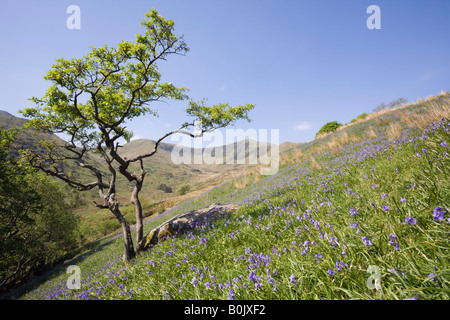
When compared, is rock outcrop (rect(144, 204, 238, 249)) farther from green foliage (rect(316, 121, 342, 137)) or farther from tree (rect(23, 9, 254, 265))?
green foliage (rect(316, 121, 342, 137))

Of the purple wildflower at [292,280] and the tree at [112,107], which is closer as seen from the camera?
the purple wildflower at [292,280]

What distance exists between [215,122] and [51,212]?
98.1ft

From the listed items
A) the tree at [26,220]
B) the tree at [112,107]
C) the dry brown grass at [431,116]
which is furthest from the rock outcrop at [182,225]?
the tree at [26,220]

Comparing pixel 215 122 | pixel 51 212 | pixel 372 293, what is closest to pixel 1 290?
pixel 51 212

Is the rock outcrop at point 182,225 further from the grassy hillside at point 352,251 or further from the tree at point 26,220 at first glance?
the tree at point 26,220

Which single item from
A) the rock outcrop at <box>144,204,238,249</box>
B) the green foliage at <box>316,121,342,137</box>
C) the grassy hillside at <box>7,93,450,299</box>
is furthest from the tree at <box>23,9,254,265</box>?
the green foliage at <box>316,121,342,137</box>

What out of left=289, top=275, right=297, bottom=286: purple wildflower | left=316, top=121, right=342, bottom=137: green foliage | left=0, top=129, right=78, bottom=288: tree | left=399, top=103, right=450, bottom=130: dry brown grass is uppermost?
left=316, top=121, right=342, bottom=137: green foliage

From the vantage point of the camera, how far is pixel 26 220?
1569 centimetres

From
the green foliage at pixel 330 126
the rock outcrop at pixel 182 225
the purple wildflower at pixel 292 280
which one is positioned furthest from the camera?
the green foliage at pixel 330 126

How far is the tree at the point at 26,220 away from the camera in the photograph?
42.5 feet

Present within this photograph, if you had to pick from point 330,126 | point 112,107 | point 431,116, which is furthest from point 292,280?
point 330,126

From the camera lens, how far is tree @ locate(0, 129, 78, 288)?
13.0 meters

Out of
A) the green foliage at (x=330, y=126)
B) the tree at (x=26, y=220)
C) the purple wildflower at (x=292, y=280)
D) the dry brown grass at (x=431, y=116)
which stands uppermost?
the green foliage at (x=330, y=126)

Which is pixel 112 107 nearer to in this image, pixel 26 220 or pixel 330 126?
pixel 26 220
